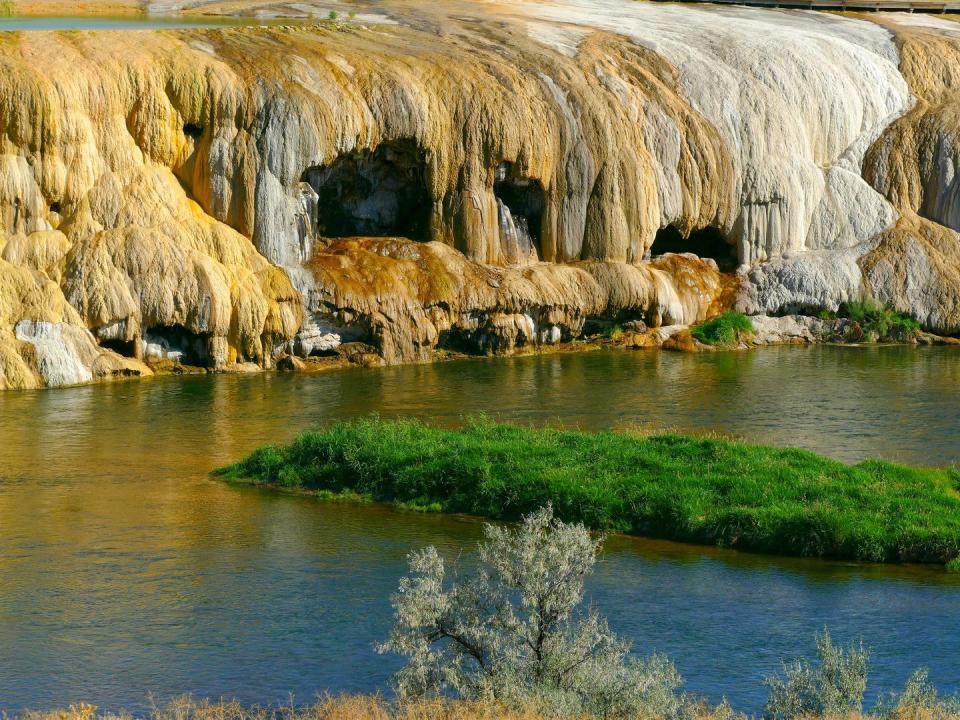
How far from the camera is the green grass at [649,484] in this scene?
21875mm

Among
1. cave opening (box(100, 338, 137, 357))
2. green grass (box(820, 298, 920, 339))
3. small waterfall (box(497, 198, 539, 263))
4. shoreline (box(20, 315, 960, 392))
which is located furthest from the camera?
green grass (box(820, 298, 920, 339))

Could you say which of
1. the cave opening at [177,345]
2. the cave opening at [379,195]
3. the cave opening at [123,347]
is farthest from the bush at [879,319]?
the cave opening at [123,347]

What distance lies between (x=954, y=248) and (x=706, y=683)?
38.5 m

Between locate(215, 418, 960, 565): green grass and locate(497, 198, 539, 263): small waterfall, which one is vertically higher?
locate(497, 198, 539, 263): small waterfall

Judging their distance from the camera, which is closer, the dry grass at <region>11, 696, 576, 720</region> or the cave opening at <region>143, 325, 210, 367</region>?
the dry grass at <region>11, 696, 576, 720</region>

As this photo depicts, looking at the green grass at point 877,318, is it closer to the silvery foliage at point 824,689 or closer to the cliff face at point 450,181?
the cliff face at point 450,181

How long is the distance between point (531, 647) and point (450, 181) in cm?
3055

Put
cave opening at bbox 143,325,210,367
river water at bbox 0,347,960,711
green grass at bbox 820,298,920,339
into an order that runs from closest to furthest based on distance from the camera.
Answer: river water at bbox 0,347,960,711 → cave opening at bbox 143,325,210,367 → green grass at bbox 820,298,920,339

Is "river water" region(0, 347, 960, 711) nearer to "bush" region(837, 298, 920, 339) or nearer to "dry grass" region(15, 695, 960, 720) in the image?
"dry grass" region(15, 695, 960, 720)

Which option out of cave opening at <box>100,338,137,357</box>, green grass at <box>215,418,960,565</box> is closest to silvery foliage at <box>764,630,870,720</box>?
green grass at <box>215,418,960,565</box>

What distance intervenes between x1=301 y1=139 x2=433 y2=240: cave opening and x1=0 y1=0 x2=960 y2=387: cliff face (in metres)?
0.07

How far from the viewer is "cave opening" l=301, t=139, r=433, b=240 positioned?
1769 inches

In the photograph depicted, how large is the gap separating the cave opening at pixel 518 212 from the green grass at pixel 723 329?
209 inches

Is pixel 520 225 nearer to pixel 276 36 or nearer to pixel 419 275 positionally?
pixel 419 275
